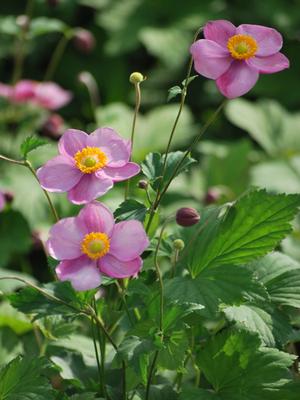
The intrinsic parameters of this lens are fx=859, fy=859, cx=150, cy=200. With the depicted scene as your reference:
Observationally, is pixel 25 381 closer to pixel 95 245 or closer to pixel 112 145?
pixel 95 245

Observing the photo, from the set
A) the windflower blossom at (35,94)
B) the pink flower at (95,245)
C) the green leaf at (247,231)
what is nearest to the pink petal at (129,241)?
the pink flower at (95,245)

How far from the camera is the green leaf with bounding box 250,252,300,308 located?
56.1 inches

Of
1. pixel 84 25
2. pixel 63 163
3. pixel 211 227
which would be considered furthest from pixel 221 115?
pixel 63 163

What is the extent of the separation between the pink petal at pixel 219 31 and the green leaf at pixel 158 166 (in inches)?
7.4

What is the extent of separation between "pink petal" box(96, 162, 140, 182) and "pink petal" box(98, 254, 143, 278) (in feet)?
0.43

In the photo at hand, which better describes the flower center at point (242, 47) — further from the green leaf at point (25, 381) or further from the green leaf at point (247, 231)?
the green leaf at point (25, 381)

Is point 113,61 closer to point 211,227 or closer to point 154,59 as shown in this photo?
point 154,59

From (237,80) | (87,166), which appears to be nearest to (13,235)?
(87,166)

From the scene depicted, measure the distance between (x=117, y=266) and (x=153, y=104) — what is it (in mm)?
2325

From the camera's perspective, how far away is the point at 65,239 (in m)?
1.22

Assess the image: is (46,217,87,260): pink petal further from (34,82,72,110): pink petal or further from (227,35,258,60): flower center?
(34,82,72,110): pink petal

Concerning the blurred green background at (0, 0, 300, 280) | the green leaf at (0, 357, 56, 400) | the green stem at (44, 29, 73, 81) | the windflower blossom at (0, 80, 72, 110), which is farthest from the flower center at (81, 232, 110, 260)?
the windflower blossom at (0, 80, 72, 110)

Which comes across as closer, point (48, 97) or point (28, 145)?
point (28, 145)

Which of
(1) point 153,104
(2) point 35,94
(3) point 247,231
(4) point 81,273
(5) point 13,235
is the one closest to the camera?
(4) point 81,273
